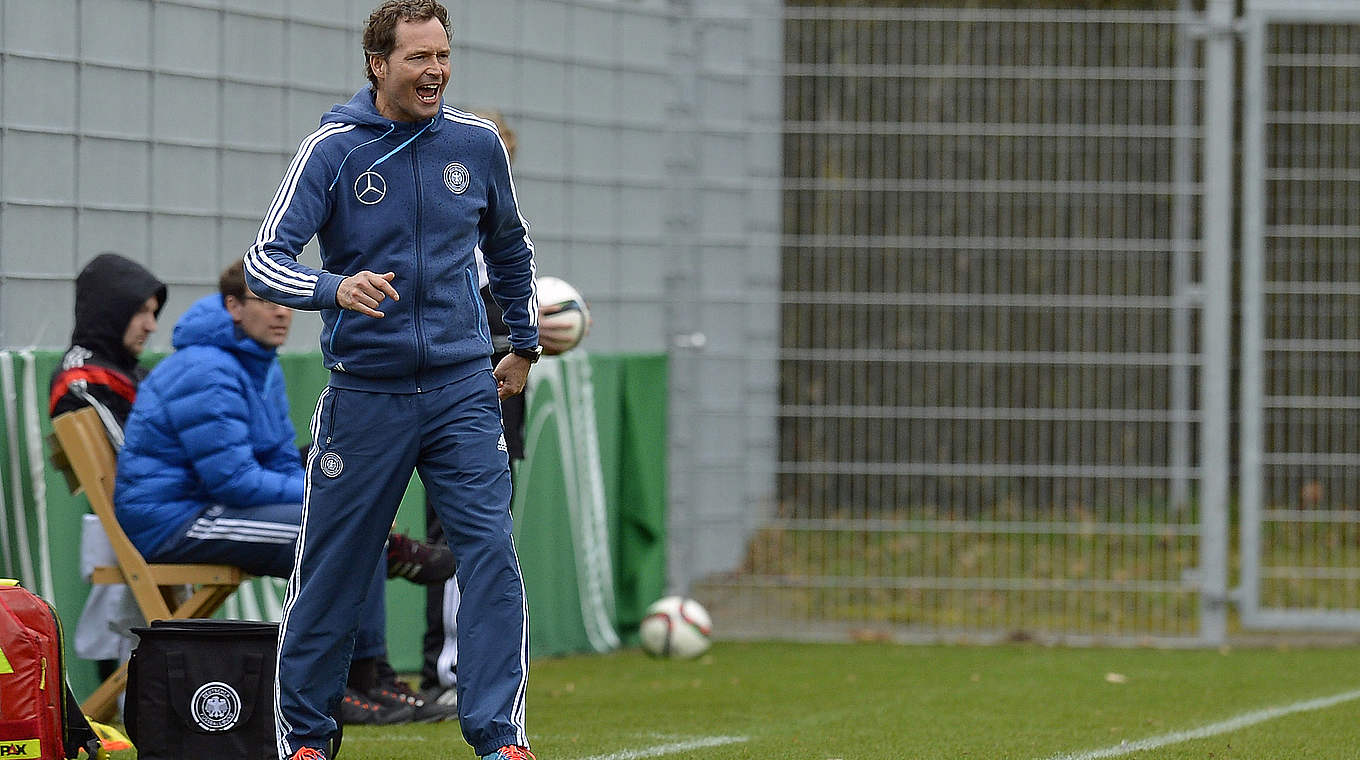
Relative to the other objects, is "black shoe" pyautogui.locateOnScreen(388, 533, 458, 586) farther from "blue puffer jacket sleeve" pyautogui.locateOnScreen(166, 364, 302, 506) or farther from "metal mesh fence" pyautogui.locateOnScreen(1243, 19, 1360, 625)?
"metal mesh fence" pyautogui.locateOnScreen(1243, 19, 1360, 625)

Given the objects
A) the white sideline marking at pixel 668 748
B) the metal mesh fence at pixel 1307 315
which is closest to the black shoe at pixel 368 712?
Answer: the white sideline marking at pixel 668 748

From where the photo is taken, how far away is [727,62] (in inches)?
364

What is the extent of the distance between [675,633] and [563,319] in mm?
2176

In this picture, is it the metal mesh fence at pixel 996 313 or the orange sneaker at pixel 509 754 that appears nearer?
the orange sneaker at pixel 509 754

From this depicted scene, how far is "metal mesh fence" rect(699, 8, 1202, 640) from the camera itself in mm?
8844

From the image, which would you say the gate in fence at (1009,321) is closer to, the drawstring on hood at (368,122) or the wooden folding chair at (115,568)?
the wooden folding chair at (115,568)

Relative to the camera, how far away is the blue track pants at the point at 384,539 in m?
4.75

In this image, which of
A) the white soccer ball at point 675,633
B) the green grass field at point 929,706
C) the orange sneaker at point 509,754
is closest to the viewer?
the orange sneaker at point 509,754

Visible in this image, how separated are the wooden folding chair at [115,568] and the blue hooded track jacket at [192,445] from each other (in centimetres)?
7

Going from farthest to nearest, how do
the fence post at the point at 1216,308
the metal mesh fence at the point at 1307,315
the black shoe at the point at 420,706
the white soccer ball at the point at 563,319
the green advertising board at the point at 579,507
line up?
the metal mesh fence at the point at 1307,315 < the fence post at the point at 1216,308 < the green advertising board at the point at 579,507 < the white soccer ball at the point at 563,319 < the black shoe at the point at 420,706

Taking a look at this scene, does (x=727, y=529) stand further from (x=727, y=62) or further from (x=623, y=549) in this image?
(x=727, y=62)

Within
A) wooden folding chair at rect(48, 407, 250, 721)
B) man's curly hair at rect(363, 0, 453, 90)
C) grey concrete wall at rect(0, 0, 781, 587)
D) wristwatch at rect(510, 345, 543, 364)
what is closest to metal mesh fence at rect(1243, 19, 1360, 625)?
grey concrete wall at rect(0, 0, 781, 587)

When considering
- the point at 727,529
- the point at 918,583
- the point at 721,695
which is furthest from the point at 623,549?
the point at 721,695

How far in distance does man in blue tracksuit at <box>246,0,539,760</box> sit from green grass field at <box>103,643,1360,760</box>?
0.84 meters
